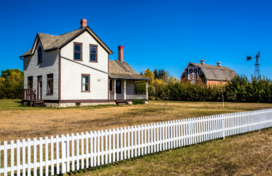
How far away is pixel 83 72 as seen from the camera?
25438 millimetres

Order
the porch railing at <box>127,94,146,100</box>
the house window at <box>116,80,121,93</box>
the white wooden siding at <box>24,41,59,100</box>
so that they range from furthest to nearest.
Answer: the house window at <box>116,80,121,93</box>, the porch railing at <box>127,94,146,100</box>, the white wooden siding at <box>24,41,59,100</box>

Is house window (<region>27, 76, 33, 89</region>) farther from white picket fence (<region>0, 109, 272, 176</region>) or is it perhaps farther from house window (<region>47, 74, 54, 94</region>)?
white picket fence (<region>0, 109, 272, 176</region>)

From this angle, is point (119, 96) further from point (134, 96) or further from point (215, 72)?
point (215, 72)

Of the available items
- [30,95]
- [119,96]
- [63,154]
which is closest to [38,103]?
[30,95]

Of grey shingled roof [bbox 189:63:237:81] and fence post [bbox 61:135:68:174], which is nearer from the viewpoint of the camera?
fence post [bbox 61:135:68:174]

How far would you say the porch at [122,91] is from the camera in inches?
1138

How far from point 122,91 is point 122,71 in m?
2.72

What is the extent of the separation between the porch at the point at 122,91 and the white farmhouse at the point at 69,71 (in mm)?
128

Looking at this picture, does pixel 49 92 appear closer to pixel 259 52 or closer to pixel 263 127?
pixel 263 127

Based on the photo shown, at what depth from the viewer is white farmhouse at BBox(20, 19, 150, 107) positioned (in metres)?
24.1

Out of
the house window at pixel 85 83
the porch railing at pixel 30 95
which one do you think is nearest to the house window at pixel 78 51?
the house window at pixel 85 83

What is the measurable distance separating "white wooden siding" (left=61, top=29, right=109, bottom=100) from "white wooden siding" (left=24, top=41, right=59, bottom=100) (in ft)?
2.28

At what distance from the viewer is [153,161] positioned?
265 inches

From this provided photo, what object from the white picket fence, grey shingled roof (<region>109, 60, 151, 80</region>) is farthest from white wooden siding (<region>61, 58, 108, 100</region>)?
the white picket fence
